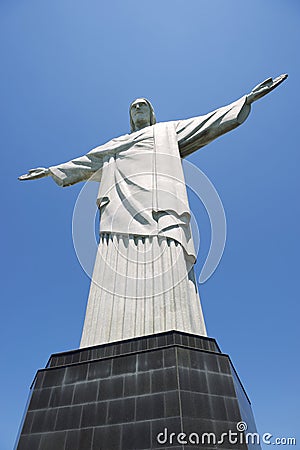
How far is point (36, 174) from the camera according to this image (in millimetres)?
9305

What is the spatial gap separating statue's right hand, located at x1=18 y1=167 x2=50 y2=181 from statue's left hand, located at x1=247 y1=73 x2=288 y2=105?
550 cm

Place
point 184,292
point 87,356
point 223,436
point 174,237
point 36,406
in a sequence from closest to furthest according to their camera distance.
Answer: point 223,436, point 36,406, point 87,356, point 184,292, point 174,237

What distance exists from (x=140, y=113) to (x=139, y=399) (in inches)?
312

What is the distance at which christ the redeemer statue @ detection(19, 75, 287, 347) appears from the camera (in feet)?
19.1

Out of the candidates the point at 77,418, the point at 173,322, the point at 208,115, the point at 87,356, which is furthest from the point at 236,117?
the point at 77,418

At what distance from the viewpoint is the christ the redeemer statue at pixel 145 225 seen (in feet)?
19.1

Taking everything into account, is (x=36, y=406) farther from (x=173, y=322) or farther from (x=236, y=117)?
(x=236, y=117)

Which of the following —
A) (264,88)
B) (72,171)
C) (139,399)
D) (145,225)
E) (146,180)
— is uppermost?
(72,171)

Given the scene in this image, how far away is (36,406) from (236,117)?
692 centimetres

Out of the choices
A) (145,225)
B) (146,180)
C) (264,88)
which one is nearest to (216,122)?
(264,88)

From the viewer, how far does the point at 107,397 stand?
448 centimetres

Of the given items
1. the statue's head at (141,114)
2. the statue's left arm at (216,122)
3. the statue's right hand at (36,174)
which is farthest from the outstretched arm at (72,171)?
the statue's left arm at (216,122)

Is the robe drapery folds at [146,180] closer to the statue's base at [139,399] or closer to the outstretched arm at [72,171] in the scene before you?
the outstretched arm at [72,171]

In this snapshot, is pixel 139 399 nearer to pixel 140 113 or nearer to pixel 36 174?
pixel 36 174
